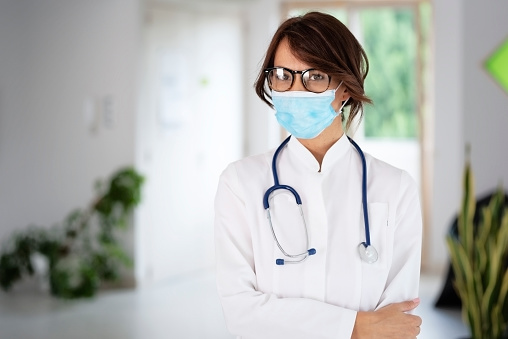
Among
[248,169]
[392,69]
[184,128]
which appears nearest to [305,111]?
[248,169]

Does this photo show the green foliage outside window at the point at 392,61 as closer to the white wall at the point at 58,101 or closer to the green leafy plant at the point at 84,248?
the white wall at the point at 58,101

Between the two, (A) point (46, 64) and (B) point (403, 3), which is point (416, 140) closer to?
(B) point (403, 3)

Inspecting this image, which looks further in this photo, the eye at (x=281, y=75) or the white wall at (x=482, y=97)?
the white wall at (x=482, y=97)

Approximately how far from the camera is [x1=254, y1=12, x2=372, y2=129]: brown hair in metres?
1.45

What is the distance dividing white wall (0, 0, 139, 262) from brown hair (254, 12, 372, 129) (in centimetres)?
545

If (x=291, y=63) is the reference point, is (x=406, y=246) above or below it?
below

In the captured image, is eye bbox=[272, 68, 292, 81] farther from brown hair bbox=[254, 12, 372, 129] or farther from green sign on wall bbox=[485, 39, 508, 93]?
green sign on wall bbox=[485, 39, 508, 93]

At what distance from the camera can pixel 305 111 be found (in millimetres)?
1523

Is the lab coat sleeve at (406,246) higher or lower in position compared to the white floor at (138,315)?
higher

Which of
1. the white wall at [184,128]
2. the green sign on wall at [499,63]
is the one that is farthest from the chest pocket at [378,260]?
the white wall at [184,128]

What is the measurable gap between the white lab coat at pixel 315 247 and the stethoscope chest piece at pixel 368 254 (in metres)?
0.02

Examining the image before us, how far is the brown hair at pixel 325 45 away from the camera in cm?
145

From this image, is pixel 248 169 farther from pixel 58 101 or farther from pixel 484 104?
pixel 58 101

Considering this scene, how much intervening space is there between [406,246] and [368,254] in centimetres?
10
